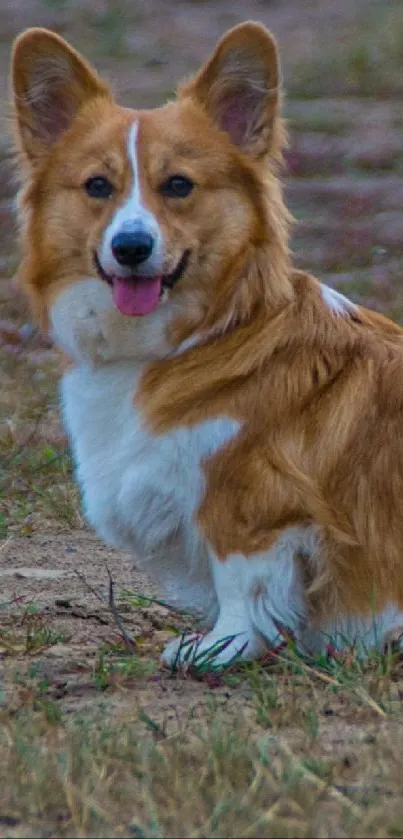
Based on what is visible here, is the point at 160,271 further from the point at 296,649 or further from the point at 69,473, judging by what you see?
the point at 69,473

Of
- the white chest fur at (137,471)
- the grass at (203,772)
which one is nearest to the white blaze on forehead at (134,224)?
the white chest fur at (137,471)

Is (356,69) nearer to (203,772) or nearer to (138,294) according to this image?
(138,294)

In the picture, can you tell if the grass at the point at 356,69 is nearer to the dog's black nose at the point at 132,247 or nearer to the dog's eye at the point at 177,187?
the dog's eye at the point at 177,187

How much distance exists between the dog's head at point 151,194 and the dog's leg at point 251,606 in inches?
28.1

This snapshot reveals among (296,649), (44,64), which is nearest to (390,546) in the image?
(296,649)

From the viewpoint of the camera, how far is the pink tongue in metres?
4.63

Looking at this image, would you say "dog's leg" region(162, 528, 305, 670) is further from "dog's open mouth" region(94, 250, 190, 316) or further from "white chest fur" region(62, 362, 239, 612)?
"dog's open mouth" region(94, 250, 190, 316)

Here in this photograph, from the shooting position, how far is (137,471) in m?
4.59

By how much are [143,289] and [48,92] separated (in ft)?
2.68

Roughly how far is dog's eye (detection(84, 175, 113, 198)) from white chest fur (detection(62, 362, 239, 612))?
0.53 metres

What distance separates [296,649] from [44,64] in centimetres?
206


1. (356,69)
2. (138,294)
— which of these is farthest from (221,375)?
(356,69)

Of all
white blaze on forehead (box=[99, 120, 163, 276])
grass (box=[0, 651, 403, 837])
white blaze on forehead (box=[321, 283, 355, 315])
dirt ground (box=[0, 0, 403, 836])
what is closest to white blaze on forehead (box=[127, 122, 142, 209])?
white blaze on forehead (box=[99, 120, 163, 276])

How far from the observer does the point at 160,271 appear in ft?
15.0
